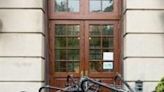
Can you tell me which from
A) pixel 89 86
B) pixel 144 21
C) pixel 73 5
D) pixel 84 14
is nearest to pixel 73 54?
pixel 84 14

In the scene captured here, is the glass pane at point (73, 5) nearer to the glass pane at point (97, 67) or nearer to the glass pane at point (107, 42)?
the glass pane at point (107, 42)

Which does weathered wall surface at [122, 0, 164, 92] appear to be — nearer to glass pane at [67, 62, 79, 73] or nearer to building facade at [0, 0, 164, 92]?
building facade at [0, 0, 164, 92]

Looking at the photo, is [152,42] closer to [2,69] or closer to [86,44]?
[86,44]

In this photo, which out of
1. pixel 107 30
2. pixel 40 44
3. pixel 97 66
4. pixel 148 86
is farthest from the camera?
pixel 107 30

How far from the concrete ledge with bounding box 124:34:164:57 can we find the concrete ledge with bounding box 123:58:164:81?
106mm

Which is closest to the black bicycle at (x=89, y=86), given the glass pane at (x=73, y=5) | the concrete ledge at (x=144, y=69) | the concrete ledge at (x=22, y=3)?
the concrete ledge at (x=144, y=69)

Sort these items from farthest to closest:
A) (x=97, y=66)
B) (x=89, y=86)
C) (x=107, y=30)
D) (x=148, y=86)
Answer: (x=107, y=30)
(x=97, y=66)
(x=148, y=86)
(x=89, y=86)

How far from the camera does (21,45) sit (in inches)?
345

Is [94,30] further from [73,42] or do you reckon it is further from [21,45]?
[21,45]

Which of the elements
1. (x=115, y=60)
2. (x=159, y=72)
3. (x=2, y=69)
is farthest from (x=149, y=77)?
(x=2, y=69)

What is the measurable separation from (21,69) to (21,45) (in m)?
0.50

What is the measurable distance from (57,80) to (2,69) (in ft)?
4.40

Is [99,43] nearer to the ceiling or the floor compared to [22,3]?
nearer to the floor

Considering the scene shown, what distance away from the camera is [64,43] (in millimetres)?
9477
